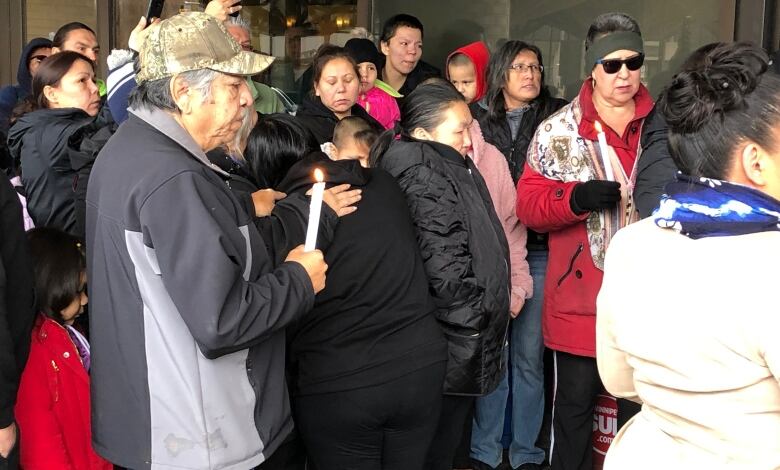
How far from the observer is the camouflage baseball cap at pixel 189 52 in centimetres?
228

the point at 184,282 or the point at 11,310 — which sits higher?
the point at 184,282

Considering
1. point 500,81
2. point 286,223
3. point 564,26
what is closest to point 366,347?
point 286,223

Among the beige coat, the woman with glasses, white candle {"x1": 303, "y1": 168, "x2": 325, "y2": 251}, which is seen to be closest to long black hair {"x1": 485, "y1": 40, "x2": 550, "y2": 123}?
the woman with glasses

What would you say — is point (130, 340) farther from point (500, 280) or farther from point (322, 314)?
point (500, 280)

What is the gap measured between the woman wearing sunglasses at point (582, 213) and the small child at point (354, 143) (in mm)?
757

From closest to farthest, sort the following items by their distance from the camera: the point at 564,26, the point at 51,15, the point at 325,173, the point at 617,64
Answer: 1. the point at 325,173
2. the point at 617,64
3. the point at 564,26
4. the point at 51,15

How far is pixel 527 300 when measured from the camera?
13.8 feet

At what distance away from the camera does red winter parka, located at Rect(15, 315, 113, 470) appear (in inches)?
104

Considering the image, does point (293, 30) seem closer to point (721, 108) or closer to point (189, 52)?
point (189, 52)

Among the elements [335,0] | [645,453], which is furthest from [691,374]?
[335,0]

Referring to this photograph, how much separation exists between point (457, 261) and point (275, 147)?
74 cm

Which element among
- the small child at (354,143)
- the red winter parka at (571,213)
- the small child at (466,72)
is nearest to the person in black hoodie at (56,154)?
the small child at (354,143)

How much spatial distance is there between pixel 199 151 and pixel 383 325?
0.87 metres

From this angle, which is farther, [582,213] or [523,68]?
[523,68]
